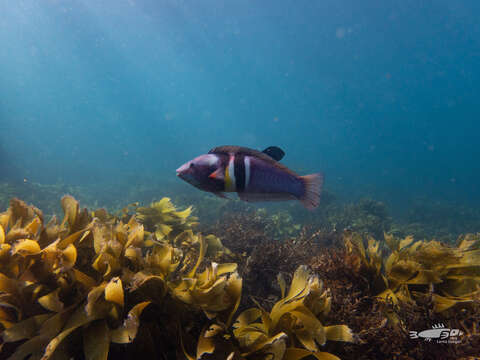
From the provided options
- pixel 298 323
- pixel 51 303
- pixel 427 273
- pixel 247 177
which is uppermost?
pixel 247 177

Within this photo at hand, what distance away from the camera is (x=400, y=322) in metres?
1.31

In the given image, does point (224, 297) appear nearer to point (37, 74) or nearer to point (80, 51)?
point (80, 51)

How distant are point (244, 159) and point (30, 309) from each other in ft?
4.91

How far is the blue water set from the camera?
161ft

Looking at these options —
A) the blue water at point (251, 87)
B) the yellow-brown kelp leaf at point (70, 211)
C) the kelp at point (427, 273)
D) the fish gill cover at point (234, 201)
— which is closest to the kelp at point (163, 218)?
the fish gill cover at point (234, 201)

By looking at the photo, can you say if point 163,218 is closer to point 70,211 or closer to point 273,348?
point 70,211

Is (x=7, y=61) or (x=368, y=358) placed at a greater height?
(x=7, y=61)

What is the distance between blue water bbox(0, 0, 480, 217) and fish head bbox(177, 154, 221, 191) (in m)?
19.6

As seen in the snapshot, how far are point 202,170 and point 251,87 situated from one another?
5351 inches

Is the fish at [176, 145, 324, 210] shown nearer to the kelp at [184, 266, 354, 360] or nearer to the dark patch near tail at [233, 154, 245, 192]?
the dark patch near tail at [233, 154, 245, 192]

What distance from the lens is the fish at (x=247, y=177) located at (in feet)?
4.25

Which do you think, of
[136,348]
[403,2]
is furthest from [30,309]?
[403,2]

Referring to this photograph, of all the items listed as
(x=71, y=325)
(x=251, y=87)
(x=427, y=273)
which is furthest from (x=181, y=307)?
(x=251, y=87)

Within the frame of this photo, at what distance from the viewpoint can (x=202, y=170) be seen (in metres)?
1.30
